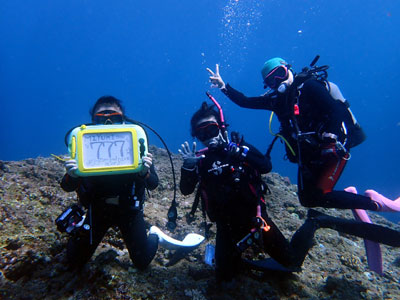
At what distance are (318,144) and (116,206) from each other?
11.5ft

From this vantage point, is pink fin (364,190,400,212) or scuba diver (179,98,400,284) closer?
scuba diver (179,98,400,284)

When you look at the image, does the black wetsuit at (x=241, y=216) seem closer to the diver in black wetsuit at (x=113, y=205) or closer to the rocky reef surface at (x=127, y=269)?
the rocky reef surface at (x=127, y=269)

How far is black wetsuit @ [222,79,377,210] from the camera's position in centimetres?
373

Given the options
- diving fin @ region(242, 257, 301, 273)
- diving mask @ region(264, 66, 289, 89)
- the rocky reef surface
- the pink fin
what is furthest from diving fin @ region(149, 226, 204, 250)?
diving mask @ region(264, 66, 289, 89)

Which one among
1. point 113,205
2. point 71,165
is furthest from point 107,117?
point 113,205

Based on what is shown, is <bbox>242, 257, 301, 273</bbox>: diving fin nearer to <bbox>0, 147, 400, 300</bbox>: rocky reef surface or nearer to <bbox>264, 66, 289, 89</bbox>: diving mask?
<bbox>0, 147, 400, 300</bbox>: rocky reef surface

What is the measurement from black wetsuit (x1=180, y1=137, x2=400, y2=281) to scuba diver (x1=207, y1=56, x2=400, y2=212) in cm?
41

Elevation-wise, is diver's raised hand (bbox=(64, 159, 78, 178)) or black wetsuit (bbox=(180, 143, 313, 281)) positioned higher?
diver's raised hand (bbox=(64, 159, 78, 178))

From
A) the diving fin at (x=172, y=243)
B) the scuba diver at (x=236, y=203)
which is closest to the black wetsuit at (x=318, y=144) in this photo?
the scuba diver at (x=236, y=203)

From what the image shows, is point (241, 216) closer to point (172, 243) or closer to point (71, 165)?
point (172, 243)

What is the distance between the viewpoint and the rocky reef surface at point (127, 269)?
2.66 meters

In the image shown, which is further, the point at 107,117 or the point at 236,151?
the point at 107,117

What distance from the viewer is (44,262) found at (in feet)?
9.48

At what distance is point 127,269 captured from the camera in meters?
3.17
